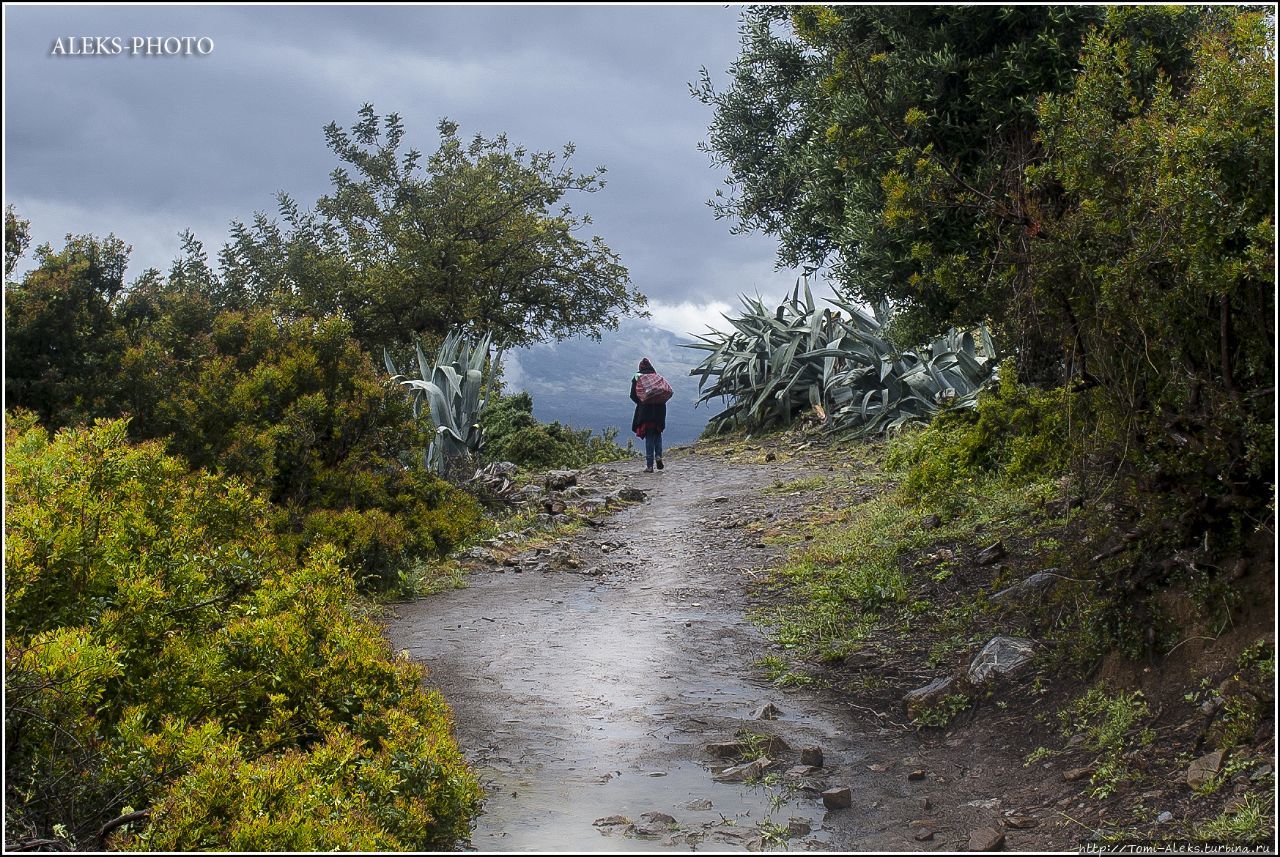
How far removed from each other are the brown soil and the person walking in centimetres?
710

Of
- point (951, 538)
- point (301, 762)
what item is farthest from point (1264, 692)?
point (951, 538)

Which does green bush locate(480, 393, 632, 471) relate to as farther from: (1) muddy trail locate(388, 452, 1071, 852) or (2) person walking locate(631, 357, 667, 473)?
(1) muddy trail locate(388, 452, 1071, 852)

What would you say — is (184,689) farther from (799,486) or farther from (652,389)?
(652,389)

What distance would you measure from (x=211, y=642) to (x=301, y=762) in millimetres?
860

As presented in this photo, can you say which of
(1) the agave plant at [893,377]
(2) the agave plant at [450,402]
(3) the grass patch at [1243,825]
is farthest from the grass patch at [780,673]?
(1) the agave plant at [893,377]

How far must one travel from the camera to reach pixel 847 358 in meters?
17.8

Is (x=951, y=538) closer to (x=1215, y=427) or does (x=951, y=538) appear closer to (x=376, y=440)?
(x=1215, y=427)

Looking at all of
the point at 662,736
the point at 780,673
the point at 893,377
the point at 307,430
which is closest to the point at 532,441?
the point at 893,377

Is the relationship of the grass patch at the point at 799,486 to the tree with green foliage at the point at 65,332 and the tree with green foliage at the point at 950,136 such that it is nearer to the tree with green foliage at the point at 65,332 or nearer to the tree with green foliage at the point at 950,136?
the tree with green foliage at the point at 950,136

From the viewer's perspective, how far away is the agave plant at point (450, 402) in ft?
40.5

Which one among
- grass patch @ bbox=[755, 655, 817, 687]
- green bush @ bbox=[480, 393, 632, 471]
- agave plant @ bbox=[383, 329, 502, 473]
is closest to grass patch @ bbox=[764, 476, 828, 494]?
agave plant @ bbox=[383, 329, 502, 473]

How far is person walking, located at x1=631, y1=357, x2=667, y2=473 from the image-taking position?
16.2m

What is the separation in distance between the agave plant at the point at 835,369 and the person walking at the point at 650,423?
2.89 metres

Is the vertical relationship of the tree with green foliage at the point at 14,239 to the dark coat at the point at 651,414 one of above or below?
above
